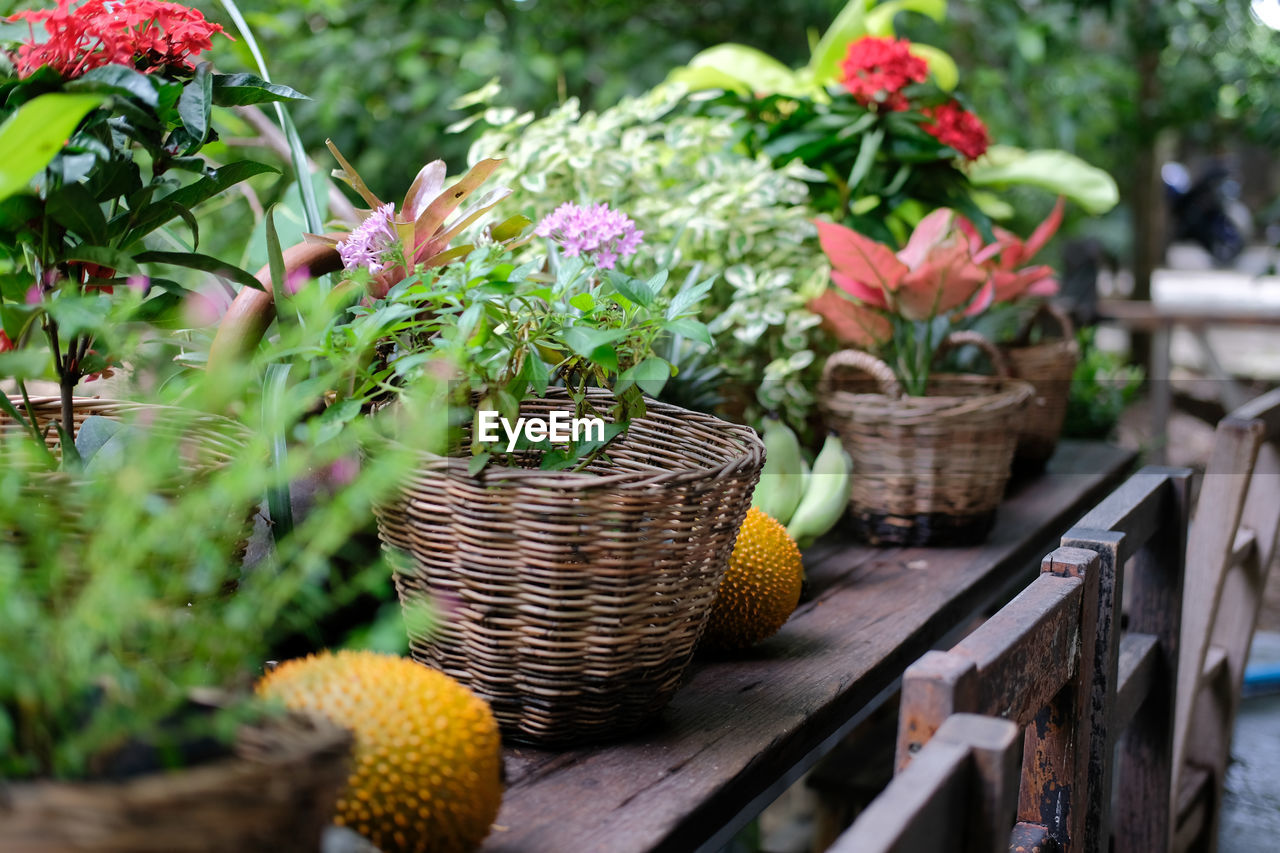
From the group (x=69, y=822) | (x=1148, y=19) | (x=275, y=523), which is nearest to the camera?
(x=69, y=822)

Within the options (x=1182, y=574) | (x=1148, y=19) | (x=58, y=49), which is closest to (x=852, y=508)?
(x=1182, y=574)

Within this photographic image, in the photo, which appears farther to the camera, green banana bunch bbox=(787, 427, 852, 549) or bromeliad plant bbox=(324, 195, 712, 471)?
green banana bunch bbox=(787, 427, 852, 549)

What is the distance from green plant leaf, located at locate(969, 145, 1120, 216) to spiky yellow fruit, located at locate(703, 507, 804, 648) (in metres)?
0.88

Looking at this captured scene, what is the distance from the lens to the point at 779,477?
3.46 feet

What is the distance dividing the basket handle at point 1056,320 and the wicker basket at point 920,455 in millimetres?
371

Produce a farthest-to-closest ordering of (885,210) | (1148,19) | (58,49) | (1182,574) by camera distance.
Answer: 1. (1148,19)
2. (885,210)
3. (1182,574)
4. (58,49)

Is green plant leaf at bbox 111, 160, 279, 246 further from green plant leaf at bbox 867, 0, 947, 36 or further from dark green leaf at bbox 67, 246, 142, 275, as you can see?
green plant leaf at bbox 867, 0, 947, 36

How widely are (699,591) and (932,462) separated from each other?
1.77 feet

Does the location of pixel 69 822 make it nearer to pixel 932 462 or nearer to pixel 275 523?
pixel 275 523

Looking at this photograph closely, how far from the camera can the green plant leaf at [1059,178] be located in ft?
4.84

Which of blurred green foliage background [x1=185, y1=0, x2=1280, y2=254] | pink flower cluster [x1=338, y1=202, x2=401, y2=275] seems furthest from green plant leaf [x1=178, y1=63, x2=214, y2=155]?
blurred green foliage background [x1=185, y1=0, x2=1280, y2=254]

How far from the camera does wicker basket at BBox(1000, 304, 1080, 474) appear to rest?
1.46 metres

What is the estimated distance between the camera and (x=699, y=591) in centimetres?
64

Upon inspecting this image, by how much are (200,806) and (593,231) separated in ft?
1.70
